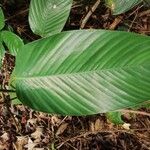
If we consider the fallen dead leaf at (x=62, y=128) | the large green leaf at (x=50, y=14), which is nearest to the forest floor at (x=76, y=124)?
the fallen dead leaf at (x=62, y=128)

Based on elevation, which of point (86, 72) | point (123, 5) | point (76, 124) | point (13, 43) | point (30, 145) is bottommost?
point (30, 145)

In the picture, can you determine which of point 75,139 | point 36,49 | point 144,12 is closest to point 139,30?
point 144,12

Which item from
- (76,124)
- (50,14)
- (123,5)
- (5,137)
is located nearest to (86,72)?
(50,14)

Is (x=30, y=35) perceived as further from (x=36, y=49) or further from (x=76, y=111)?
(x=76, y=111)

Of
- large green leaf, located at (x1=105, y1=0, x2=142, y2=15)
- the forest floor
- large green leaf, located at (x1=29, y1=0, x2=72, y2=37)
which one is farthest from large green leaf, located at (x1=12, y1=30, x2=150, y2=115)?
the forest floor

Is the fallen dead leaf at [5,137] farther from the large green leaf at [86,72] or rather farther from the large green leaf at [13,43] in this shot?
the large green leaf at [86,72]

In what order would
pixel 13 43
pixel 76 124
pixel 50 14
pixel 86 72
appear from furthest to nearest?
pixel 76 124
pixel 13 43
pixel 50 14
pixel 86 72

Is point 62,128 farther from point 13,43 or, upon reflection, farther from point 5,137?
point 13,43
